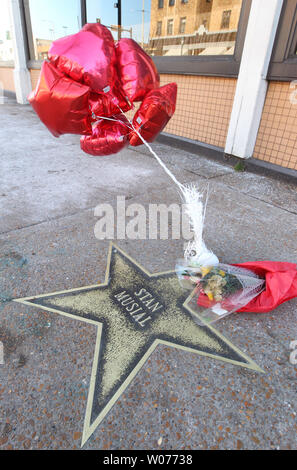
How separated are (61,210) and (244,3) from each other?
12.8 feet

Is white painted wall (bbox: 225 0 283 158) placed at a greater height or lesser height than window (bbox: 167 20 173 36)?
lesser

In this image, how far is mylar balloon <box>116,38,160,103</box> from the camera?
208cm

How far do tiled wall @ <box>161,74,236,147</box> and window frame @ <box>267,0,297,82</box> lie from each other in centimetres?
72

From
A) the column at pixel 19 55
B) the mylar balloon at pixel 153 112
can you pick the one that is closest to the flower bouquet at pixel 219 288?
the mylar balloon at pixel 153 112

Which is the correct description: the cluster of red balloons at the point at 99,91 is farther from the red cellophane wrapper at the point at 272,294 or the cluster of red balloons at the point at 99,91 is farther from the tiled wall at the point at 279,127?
the tiled wall at the point at 279,127

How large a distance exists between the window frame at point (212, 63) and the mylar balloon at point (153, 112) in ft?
9.19

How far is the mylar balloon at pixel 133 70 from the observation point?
2.08 meters

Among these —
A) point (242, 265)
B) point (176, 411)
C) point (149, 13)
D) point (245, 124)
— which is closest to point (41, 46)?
point (149, 13)

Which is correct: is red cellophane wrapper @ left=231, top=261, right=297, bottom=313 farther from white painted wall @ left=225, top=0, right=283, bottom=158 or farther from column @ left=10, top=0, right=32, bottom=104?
column @ left=10, top=0, right=32, bottom=104

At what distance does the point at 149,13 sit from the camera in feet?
20.5

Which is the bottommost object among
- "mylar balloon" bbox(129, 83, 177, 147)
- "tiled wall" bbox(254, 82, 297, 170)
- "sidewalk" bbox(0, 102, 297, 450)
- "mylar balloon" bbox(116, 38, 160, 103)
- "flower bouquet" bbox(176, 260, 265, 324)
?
"sidewalk" bbox(0, 102, 297, 450)

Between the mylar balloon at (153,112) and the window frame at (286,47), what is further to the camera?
the window frame at (286,47)

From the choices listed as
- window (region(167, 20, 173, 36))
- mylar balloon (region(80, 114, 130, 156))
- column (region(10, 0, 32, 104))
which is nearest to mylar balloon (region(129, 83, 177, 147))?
mylar balloon (region(80, 114, 130, 156))

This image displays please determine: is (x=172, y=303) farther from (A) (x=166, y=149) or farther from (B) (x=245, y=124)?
(A) (x=166, y=149)
